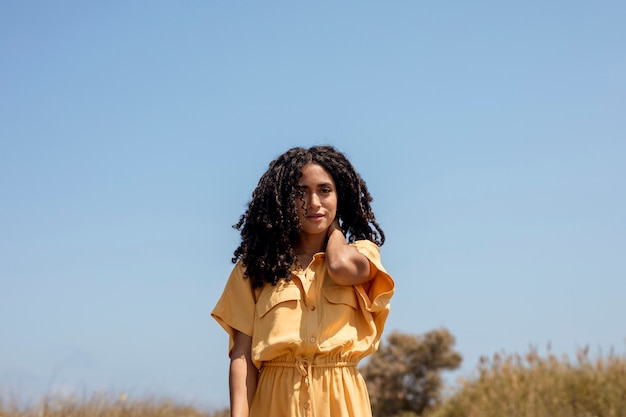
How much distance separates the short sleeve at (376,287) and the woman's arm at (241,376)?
60cm

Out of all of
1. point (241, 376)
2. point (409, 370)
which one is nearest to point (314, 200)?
point (241, 376)

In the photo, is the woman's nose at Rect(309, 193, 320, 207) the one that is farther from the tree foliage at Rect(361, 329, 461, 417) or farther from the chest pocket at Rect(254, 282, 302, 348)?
the tree foliage at Rect(361, 329, 461, 417)

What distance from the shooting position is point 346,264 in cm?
379

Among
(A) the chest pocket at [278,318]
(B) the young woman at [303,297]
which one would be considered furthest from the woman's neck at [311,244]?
(A) the chest pocket at [278,318]

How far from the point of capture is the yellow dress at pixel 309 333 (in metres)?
3.72

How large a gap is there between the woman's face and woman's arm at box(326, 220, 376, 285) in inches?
5.1

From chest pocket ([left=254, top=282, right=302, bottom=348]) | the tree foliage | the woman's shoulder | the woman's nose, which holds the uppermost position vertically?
the tree foliage

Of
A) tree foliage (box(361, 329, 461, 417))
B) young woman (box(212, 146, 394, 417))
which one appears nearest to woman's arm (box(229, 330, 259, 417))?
young woman (box(212, 146, 394, 417))

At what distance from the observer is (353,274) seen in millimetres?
3812

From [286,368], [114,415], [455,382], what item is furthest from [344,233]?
[455,382]

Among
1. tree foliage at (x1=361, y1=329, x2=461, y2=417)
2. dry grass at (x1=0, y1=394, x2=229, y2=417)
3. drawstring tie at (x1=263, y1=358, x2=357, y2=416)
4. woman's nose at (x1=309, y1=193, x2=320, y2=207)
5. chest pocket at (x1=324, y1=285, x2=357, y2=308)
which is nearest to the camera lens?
drawstring tie at (x1=263, y1=358, x2=357, y2=416)

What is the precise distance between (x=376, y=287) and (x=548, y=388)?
657 centimetres

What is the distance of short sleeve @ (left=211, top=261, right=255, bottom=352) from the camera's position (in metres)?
3.85

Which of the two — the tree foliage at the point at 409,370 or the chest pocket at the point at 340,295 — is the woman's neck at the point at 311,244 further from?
the tree foliage at the point at 409,370
